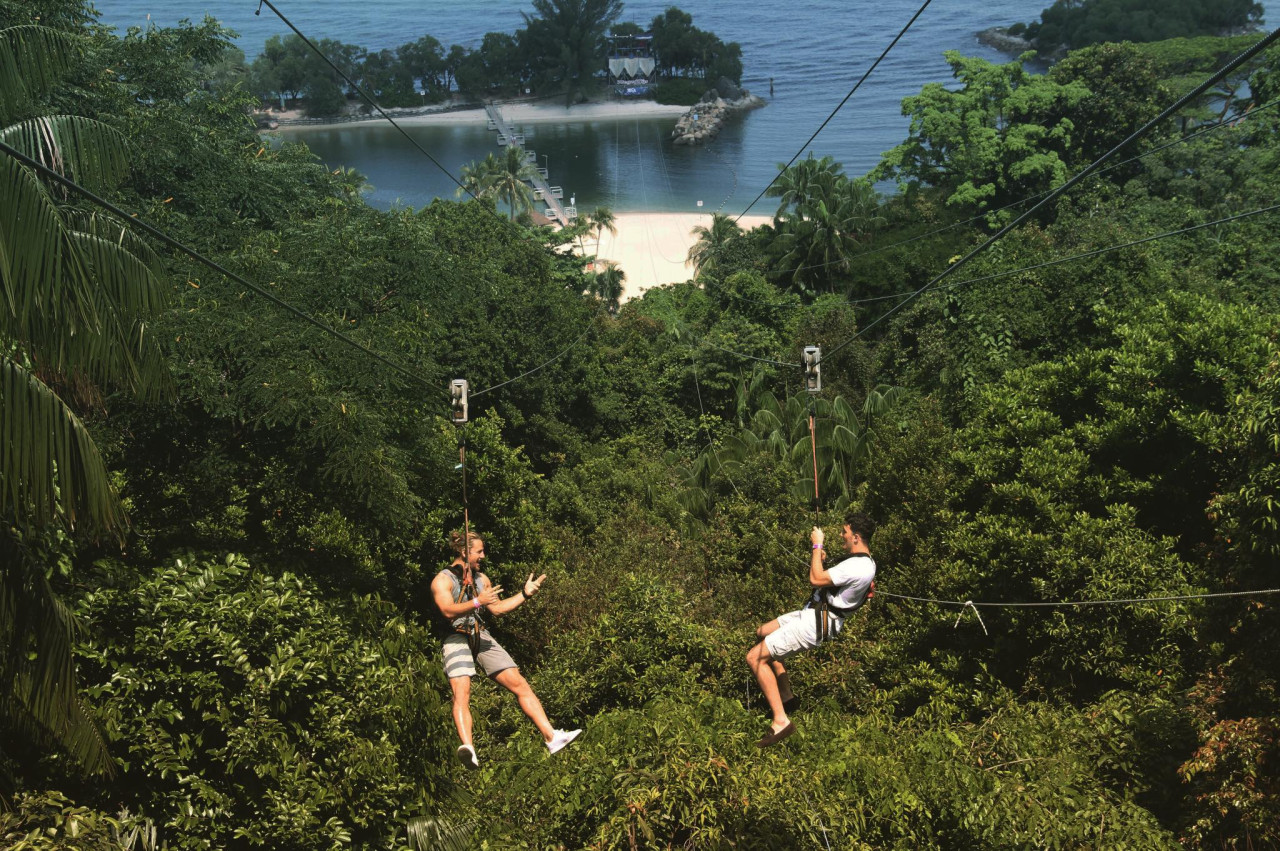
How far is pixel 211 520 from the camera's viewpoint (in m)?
10.3

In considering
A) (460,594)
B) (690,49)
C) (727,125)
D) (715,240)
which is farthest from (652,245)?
(460,594)

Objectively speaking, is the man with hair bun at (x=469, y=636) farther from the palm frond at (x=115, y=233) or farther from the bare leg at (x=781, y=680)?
the palm frond at (x=115, y=233)

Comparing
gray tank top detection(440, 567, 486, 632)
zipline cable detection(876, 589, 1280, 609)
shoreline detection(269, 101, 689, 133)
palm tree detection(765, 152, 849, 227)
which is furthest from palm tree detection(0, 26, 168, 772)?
shoreline detection(269, 101, 689, 133)

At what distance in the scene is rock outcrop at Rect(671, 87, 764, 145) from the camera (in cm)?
9056

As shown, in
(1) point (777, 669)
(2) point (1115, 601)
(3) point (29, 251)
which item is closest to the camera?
(3) point (29, 251)

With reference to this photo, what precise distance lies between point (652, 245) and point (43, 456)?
204ft

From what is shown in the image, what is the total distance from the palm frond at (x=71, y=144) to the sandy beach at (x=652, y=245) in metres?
48.0

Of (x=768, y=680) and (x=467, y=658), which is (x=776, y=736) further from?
(x=467, y=658)

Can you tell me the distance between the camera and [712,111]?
94438 millimetres

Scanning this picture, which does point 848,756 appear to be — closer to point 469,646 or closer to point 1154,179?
point 469,646

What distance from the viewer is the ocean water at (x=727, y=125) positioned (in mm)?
80188

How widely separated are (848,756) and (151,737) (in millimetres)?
4540

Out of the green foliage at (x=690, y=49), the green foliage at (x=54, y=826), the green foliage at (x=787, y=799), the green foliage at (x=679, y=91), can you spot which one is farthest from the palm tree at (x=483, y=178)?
the green foliage at (x=54, y=826)

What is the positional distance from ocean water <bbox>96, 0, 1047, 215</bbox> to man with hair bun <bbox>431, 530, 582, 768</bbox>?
67339 mm
